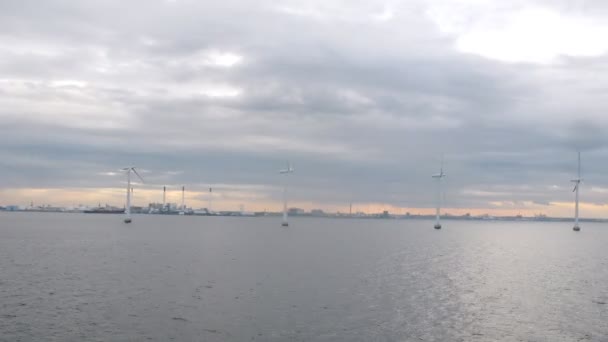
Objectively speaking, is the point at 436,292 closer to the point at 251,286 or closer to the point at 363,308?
the point at 363,308

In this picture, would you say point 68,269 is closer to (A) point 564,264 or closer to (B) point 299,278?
(B) point 299,278

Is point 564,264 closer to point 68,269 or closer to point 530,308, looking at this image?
point 530,308

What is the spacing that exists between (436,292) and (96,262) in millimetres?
50855

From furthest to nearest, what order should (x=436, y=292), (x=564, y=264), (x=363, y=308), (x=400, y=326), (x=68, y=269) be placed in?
1. (x=564, y=264)
2. (x=68, y=269)
3. (x=436, y=292)
4. (x=363, y=308)
5. (x=400, y=326)

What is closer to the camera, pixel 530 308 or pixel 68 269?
pixel 530 308

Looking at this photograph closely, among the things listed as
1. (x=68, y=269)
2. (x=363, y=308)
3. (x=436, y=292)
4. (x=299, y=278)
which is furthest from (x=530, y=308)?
(x=68, y=269)

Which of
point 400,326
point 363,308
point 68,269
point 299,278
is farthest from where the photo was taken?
point 68,269

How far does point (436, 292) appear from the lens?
207 feet

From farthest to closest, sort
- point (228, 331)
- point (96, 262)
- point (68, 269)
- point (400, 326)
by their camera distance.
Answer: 1. point (96, 262)
2. point (68, 269)
3. point (400, 326)
4. point (228, 331)

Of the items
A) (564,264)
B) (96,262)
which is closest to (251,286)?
(96,262)

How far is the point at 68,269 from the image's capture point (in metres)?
77.1

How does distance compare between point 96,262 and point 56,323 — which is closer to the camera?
point 56,323

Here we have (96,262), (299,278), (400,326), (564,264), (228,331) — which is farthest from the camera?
(564,264)

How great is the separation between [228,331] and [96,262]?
2029 inches
